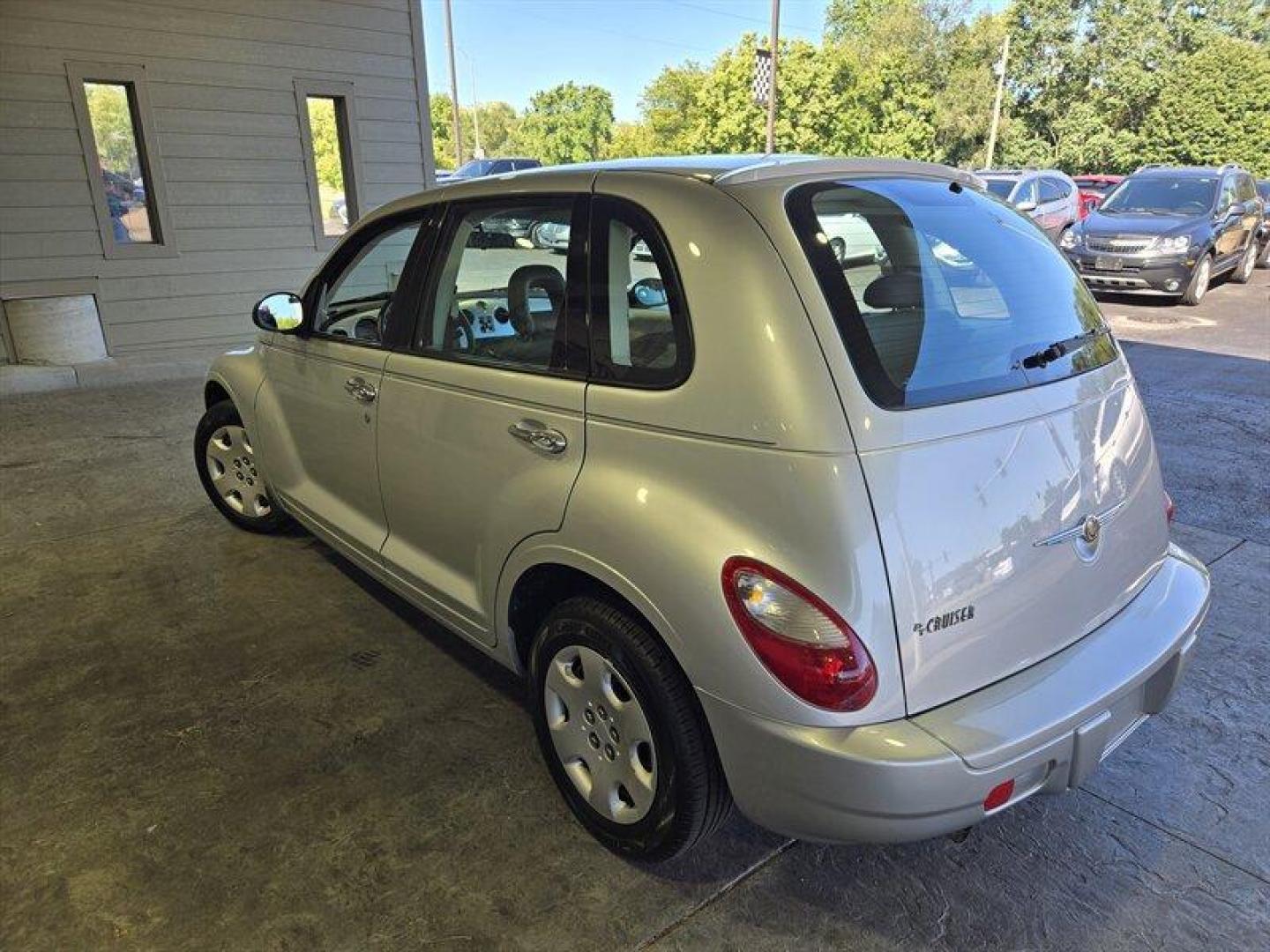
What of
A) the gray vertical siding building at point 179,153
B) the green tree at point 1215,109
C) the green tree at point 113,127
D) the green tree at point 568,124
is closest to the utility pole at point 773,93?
the gray vertical siding building at point 179,153

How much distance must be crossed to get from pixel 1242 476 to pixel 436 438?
15.4 feet

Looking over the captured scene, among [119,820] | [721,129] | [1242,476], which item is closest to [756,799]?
[119,820]

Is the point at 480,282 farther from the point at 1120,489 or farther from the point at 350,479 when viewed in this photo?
the point at 1120,489

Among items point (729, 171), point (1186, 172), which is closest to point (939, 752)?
point (729, 171)

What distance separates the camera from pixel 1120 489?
2135 millimetres

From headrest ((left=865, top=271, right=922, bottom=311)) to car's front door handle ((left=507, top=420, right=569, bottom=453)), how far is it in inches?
32.2

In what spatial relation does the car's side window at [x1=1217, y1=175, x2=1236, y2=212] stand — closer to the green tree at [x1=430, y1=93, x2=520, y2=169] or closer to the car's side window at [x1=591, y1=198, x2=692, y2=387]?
the car's side window at [x1=591, y1=198, x2=692, y2=387]

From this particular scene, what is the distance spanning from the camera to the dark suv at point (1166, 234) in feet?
36.0

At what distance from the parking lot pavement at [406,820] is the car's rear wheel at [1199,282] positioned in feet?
29.5

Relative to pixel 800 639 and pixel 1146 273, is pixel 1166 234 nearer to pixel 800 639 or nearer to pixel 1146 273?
pixel 1146 273

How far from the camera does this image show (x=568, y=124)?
6425 centimetres

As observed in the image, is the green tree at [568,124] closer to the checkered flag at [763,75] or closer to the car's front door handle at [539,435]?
the checkered flag at [763,75]

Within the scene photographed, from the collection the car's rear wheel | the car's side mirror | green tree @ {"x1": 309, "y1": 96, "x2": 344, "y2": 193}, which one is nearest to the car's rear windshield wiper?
the car's side mirror

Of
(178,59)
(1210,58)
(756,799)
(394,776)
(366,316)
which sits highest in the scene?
(1210,58)
